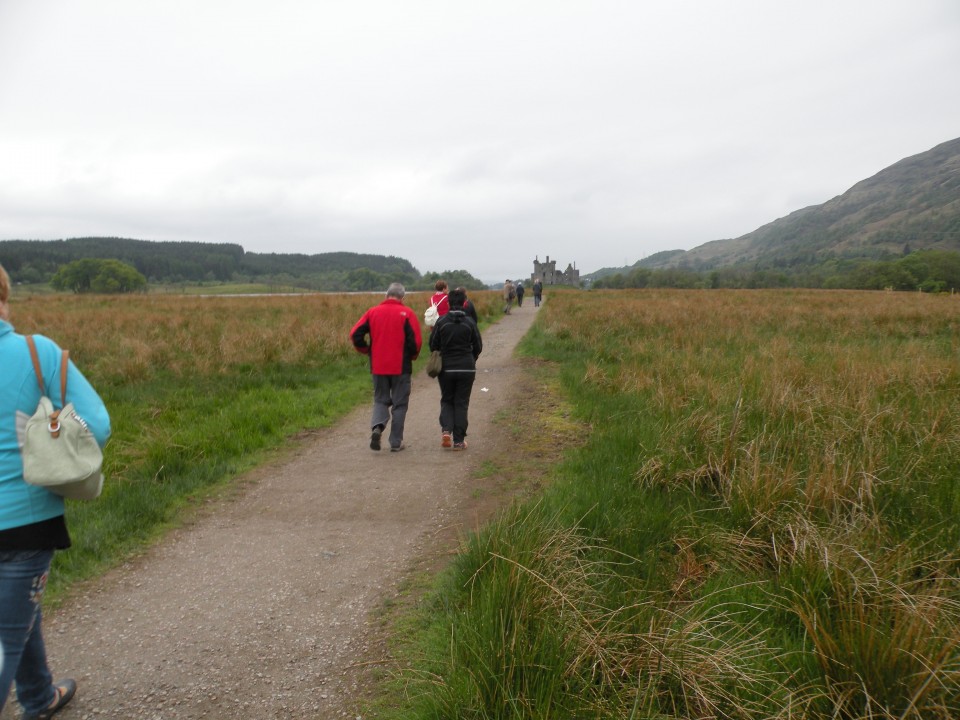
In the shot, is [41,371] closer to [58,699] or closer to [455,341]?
[58,699]

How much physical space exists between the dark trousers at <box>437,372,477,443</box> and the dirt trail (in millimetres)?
645

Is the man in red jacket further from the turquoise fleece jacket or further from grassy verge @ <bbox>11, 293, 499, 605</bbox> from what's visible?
the turquoise fleece jacket

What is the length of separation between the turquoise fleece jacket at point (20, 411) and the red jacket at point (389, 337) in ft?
14.1

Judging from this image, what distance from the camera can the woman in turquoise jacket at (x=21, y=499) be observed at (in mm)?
2008

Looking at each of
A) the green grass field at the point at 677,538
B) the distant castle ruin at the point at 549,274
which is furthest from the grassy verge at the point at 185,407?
the distant castle ruin at the point at 549,274

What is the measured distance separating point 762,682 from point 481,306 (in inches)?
919

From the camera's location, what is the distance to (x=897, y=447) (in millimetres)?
4566

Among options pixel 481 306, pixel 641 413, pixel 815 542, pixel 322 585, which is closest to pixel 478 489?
pixel 322 585

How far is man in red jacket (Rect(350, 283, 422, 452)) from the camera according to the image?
6.38m

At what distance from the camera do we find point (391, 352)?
6.38 metres

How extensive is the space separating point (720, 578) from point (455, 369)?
12.9ft

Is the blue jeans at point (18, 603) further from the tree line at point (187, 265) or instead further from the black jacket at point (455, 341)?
the tree line at point (187, 265)

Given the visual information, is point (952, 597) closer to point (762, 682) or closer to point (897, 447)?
point (762, 682)

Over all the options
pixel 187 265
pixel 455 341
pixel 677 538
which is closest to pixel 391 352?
pixel 455 341
